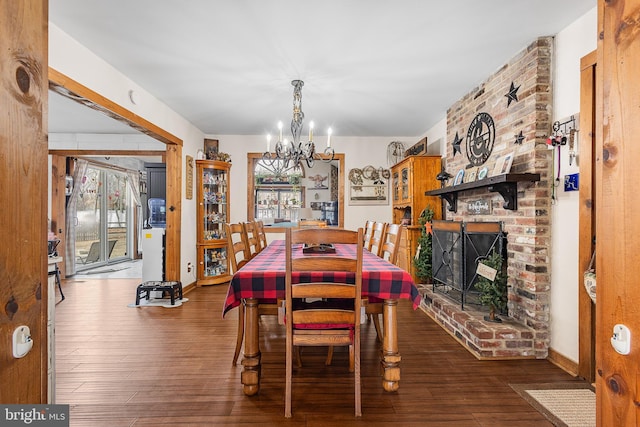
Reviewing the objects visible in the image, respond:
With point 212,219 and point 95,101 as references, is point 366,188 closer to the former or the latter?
point 212,219

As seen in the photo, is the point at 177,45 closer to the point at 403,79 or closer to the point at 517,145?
the point at 403,79

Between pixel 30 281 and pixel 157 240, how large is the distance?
155 inches

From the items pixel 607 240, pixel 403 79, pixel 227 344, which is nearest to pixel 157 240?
pixel 227 344

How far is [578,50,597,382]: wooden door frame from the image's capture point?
207cm

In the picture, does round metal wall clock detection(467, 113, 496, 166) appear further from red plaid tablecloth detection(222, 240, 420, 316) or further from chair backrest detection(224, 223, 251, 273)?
chair backrest detection(224, 223, 251, 273)

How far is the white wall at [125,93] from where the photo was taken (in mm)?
2436

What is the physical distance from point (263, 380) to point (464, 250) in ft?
6.76

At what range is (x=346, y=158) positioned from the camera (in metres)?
5.63

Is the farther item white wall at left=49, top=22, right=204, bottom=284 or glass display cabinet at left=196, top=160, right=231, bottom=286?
glass display cabinet at left=196, top=160, right=231, bottom=286

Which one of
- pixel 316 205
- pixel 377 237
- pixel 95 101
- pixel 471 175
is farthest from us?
pixel 316 205

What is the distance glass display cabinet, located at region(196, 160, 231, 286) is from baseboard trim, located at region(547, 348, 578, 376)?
169 inches

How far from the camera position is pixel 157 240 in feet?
14.1

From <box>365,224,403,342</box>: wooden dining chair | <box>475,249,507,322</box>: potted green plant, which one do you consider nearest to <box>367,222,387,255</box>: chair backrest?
<box>365,224,403,342</box>: wooden dining chair

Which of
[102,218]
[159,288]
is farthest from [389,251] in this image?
[102,218]
